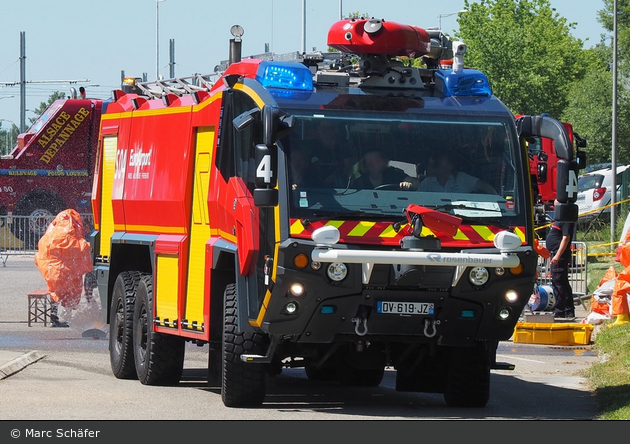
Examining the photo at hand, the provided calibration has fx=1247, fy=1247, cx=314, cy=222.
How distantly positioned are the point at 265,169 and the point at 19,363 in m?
5.24

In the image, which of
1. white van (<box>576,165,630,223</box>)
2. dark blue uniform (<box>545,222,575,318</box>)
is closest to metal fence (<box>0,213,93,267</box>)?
dark blue uniform (<box>545,222,575,318</box>)

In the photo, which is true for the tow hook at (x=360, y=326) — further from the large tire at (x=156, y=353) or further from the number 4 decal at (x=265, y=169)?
the large tire at (x=156, y=353)

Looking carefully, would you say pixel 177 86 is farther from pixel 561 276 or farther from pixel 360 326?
pixel 561 276

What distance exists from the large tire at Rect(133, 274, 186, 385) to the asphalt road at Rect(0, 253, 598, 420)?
0.55 ft

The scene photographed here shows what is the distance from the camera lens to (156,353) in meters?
12.6

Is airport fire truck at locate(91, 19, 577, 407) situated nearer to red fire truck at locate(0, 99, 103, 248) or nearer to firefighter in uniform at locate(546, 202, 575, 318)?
firefighter in uniform at locate(546, 202, 575, 318)

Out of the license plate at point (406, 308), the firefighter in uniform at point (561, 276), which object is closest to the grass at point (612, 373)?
the firefighter in uniform at point (561, 276)

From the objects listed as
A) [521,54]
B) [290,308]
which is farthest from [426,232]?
[521,54]

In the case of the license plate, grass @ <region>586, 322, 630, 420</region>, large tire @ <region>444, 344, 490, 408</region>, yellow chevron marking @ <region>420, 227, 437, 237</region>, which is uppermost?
yellow chevron marking @ <region>420, 227, 437, 237</region>

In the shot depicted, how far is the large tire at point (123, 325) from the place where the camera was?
43.8ft

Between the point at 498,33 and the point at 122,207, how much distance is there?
43.0 metres

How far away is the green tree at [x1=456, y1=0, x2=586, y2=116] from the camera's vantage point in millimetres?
54719

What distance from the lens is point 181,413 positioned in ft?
33.9
